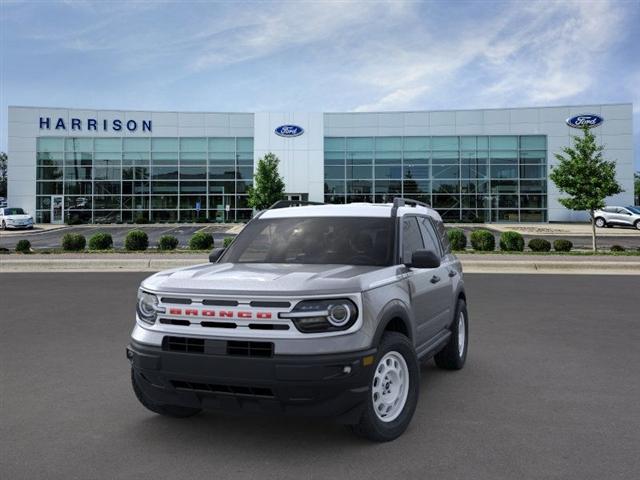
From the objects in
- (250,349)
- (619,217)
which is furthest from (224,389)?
(619,217)

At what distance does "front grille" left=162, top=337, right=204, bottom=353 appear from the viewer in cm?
382

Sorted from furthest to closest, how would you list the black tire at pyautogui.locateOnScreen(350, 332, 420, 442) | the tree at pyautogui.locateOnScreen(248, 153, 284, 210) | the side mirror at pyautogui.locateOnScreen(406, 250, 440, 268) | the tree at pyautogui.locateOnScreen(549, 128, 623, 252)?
the tree at pyautogui.locateOnScreen(248, 153, 284, 210)
the tree at pyautogui.locateOnScreen(549, 128, 623, 252)
the side mirror at pyautogui.locateOnScreen(406, 250, 440, 268)
the black tire at pyautogui.locateOnScreen(350, 332, 420, 442)

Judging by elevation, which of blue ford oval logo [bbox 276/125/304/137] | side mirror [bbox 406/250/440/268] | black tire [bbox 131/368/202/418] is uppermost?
blue ford oval logo [bbox 276/125/304/137]

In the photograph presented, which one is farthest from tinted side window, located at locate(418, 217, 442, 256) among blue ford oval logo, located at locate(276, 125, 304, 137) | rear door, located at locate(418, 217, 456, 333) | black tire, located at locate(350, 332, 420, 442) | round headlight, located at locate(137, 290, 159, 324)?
blue ford oval logo, located at locate(276, 125, 304, 137)

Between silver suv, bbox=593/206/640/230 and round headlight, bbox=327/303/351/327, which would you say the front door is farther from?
round headlight, bbox=327/303/351/327

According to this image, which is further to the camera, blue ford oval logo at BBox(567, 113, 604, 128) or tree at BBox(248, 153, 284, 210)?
blue ford oval logo at BBox(567, 113, 604, 128)

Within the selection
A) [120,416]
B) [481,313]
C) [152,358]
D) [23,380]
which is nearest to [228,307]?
[152,358]

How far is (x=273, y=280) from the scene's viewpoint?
3.89 meters

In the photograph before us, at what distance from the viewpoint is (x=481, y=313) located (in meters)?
10.0

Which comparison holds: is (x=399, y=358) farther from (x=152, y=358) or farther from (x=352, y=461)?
(x=152, y=358)

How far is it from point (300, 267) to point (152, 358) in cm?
131

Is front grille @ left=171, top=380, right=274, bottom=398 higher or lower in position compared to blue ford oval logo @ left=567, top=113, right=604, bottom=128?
lower

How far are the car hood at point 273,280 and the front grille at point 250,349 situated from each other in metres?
0.32

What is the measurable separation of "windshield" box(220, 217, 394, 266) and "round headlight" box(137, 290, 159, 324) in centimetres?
121
